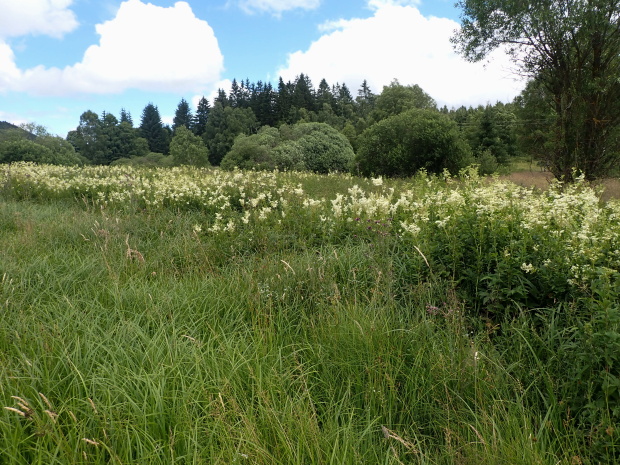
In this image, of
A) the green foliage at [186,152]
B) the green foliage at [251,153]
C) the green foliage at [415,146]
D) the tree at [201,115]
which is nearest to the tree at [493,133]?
the green foliage at [415,146]

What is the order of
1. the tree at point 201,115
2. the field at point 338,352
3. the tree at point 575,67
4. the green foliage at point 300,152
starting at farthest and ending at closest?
the tree at point 201,115 < the green foliage at point 300,152 < the tree at point 575,67 < the field at point 338,352

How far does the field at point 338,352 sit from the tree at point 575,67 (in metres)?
12.1

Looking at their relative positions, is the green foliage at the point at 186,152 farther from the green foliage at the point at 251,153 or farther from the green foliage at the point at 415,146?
the green foliage at the point at 415,146

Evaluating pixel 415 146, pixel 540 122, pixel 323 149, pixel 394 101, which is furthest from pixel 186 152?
pixel 540 122

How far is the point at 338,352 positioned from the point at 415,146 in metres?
18.3

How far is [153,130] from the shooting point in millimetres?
76250

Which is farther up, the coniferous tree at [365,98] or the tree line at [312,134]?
the coniferous tree at [365,98]

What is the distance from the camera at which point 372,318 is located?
258 centimetres

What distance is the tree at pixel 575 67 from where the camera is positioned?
1234cm

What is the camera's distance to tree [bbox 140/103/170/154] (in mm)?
74688

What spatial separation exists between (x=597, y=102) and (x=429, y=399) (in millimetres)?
15217

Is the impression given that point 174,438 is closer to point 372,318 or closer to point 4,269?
point 372,318

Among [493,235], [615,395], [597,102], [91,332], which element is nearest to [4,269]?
[91,332]

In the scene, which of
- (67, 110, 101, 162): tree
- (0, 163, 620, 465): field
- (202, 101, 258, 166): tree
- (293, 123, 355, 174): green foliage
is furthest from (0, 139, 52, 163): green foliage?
(0, 163, 620, 465): field
